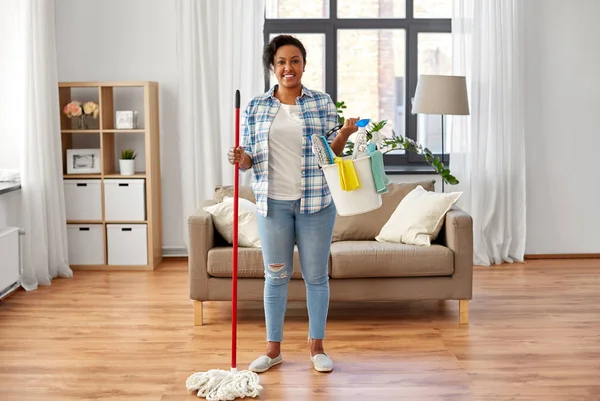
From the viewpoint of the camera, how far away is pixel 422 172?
21.1ft

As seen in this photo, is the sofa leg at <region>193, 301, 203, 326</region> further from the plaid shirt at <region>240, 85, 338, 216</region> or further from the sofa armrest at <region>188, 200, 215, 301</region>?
the plaid shirt at <region>240, 85, 338, 216</region>

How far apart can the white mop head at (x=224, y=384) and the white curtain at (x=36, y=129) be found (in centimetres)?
230

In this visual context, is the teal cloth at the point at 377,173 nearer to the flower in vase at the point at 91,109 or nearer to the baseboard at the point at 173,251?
the flower in vase at the point at 91,109

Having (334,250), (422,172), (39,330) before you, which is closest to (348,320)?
(334,250)

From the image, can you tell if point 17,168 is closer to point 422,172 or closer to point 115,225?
point 115,225

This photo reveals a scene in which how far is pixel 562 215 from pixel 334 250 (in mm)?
2612

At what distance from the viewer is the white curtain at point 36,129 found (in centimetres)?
556

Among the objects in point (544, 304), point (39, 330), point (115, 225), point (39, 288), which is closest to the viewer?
point (39, 330)

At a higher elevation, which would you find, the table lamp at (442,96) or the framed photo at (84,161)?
the table lamp at (442,96)

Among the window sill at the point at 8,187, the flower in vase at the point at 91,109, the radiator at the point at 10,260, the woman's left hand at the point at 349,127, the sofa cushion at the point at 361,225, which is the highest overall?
the flower in vase at the point at 91,109

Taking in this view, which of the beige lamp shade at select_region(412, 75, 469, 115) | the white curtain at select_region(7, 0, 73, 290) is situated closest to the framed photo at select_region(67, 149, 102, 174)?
the white curtain at select_region(7, 0, 73, 290)

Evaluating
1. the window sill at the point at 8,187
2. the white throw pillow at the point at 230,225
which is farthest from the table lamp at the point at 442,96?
the window sill at the point at 8,187

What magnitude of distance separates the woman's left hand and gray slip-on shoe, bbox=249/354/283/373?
1.05 meters

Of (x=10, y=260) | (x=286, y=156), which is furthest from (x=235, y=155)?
(x=10, y=260)
